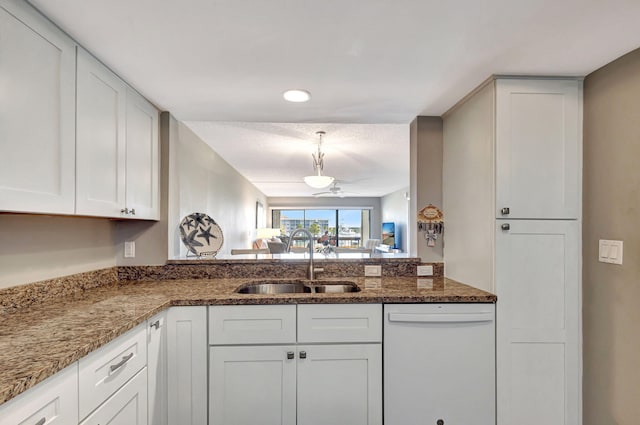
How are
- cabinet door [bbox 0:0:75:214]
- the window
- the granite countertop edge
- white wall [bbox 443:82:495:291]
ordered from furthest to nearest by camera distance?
the window
white wall [bbox 443:82:495:291]
cabinet door [bbox 0:0:75:214]
the granite countertop edge

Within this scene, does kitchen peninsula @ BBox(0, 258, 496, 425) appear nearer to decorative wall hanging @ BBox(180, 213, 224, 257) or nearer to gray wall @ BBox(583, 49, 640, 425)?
decorative wall hanging @ BBox(180, 213, 224, 257)

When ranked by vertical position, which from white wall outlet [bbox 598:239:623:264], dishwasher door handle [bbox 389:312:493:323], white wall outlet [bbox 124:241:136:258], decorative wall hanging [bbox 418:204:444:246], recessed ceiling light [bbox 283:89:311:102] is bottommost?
dishwasher door handle [bbox 389:312:493:323]

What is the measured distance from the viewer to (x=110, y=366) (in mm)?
1240

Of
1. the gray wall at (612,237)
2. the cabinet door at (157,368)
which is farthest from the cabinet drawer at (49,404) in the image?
the gray wall at (612,237)

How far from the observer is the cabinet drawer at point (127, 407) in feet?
3.85

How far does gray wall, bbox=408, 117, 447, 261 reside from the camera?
239cm

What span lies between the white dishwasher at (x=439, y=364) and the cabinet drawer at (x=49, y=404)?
4.41 ft

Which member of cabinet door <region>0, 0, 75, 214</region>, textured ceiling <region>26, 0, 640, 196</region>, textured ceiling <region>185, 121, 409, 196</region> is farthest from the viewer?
textured ceiling <region>185, 121, 409, 196</region>

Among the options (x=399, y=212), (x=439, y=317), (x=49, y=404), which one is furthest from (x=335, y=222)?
(x=49, y=404)

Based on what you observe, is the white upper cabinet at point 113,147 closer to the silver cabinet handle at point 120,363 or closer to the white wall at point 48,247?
Answer: the white wall at point 48,247

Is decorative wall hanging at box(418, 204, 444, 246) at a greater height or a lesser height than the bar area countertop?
greater

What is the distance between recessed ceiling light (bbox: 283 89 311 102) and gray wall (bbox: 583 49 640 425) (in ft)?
4.96

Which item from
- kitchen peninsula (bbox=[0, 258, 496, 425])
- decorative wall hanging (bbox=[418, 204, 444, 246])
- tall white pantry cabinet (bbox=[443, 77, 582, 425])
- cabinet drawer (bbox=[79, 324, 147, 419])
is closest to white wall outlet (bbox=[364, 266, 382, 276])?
kitchen peninsula (bbox=[0, 258, 496, 425])

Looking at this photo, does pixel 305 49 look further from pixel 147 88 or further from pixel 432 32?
pixel 147 88
